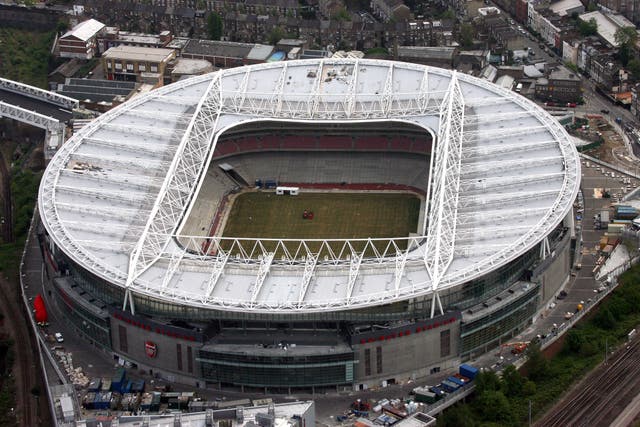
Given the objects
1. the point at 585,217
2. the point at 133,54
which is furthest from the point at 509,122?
the point at 133,54

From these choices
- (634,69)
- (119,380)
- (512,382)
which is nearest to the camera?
(512,382)

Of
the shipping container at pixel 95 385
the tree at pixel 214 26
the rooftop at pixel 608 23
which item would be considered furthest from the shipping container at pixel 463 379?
the tree at pixel 214 26

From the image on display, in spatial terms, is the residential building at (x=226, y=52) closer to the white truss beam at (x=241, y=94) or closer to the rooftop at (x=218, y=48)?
the rooftop at (x=218, y=48)

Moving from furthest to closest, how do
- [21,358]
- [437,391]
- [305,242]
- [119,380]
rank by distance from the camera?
[305,242] < [21,358] < [119,380] < [437,391]

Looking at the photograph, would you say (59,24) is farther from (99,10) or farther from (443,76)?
(443,76)

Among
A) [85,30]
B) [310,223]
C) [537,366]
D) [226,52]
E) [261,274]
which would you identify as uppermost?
[85,30]

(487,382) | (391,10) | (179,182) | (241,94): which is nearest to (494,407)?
(487,382)

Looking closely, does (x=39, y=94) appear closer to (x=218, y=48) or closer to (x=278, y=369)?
(x=218, y=48)
